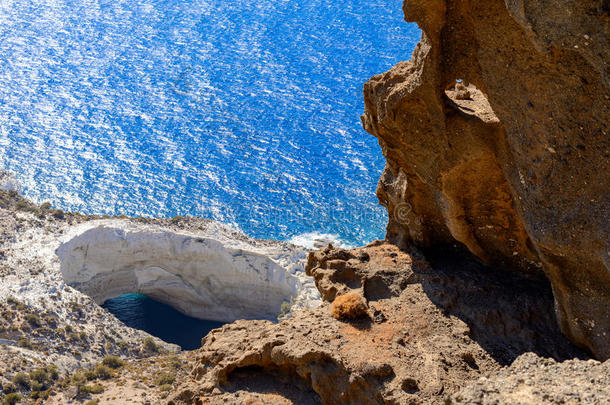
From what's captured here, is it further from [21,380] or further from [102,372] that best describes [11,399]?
[102,372]

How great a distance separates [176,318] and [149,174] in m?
13.6

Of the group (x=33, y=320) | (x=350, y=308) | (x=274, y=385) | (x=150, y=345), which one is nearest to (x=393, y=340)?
(x=350, y=308)

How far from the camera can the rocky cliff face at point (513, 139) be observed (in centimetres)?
1096

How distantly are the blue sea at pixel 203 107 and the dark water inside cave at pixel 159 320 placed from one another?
7276 mm

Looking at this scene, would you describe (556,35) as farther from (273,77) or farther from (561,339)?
(273,77)

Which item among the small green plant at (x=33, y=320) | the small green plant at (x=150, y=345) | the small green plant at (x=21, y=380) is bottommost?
the small green plant at (x=21, y=380)

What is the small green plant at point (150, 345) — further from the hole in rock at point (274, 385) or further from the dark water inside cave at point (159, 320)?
the hole in rock at point (274, 385)

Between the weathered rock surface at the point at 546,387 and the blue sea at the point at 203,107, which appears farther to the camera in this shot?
the blue sea at the point at 203,107

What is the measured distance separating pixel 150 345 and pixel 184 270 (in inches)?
252

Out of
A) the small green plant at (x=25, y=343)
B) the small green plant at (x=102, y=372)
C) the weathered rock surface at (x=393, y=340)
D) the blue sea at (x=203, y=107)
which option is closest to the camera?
the weathered rock surface at (x=393, y=340)

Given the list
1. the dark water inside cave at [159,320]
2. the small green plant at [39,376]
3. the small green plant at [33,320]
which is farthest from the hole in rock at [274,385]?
the dark water inside cave at [159,320]

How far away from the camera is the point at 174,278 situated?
3572cm

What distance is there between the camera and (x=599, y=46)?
9867 millimetres

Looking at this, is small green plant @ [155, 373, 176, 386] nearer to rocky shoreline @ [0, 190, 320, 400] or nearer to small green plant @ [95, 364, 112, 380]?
small green plant @ [95, 364, 112, 380]
